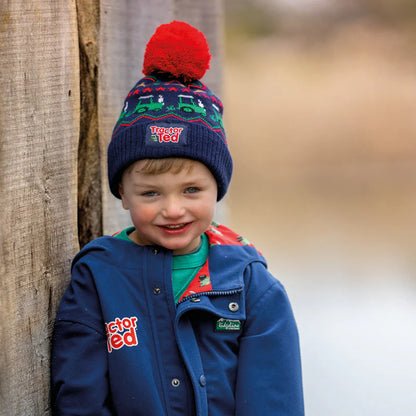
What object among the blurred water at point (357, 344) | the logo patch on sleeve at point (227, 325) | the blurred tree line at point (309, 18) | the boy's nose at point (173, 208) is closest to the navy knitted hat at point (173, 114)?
the boy's nose at point (173, 208)

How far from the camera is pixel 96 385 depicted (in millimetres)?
1716

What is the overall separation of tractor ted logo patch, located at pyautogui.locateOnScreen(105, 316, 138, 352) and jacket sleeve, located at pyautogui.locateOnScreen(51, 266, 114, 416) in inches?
1.1

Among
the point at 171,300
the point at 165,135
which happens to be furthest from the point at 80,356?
the point at 165,135

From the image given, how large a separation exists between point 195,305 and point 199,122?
0.46m

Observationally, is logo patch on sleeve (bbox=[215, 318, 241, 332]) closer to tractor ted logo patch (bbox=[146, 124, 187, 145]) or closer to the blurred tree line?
tractor ted logo patch (bbox=[146, 124, 187, 145])

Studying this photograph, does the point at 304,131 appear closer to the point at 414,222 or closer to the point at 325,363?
the point at 414,222

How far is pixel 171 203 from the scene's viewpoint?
174 cm

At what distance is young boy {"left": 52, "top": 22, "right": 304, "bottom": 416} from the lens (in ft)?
5.67

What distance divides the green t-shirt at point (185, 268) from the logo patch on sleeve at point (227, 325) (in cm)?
12

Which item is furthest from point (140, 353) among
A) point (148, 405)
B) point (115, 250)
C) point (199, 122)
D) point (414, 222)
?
point (414, 222)

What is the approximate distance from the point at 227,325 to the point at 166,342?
163mm

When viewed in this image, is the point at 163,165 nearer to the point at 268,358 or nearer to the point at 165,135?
the point at 165,135

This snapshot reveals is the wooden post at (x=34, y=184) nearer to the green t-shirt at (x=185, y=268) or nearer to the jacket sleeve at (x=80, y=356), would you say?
the jacket sleeve at (x=80, y=356)

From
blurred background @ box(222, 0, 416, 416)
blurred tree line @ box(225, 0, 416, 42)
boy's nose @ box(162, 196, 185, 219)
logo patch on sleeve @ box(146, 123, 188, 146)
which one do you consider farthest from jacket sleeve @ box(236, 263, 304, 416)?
blurred tree line @ box(225, 0, 416, 42)
